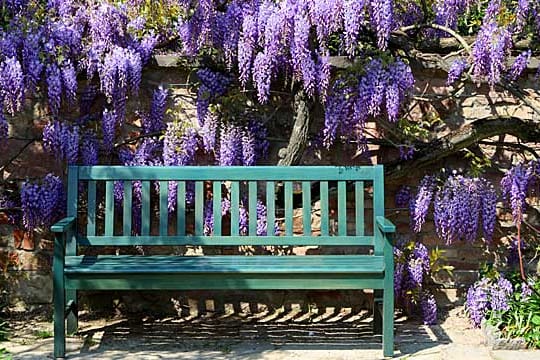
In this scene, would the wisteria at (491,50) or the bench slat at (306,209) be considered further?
the bench slat at (306,209)

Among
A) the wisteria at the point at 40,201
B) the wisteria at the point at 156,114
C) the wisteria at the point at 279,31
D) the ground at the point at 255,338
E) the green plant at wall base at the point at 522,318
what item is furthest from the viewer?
the wisteria at the point at 156,114

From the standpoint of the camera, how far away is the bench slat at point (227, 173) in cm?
464

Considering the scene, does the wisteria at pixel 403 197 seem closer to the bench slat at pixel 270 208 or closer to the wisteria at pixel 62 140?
the bench slat at pixel 270 208

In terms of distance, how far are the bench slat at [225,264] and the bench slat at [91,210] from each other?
23cm

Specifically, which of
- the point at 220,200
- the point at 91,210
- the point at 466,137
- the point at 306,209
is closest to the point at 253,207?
the point at 220,200

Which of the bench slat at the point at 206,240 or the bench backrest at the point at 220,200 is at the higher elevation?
the bench backrest at the point at 220,200

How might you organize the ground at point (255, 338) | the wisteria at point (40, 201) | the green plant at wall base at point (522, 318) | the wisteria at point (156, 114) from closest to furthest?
1. the ground at point (255, 338)
2. the green plant at wall base at point (522, 318)
3. the wisteria at point (40, 201)
4. the wisteria at point (156, 114)

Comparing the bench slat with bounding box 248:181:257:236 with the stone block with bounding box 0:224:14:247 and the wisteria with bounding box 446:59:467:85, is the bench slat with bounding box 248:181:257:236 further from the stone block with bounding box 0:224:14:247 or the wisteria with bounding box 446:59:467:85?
the stone block with bounding box 0:224:14:247

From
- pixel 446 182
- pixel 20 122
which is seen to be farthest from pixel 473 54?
pixel 20 122

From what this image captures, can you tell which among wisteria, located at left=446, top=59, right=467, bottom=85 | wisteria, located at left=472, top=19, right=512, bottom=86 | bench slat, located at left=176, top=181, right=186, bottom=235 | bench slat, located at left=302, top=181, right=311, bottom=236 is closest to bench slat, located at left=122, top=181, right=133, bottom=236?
bench slat, located at left=176, top=181, right=186, bottom=235

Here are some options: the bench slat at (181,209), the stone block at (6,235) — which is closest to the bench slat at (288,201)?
the bench slat at (181,209)

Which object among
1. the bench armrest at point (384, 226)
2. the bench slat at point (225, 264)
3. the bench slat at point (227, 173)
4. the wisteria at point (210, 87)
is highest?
the wisteria at point (210, 87)

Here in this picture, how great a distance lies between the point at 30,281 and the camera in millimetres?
5094

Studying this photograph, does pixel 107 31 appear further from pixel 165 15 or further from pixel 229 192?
pixel 229 192
